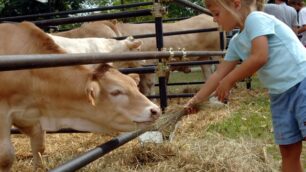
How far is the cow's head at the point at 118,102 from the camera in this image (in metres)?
3.20

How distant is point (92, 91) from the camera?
302 cm

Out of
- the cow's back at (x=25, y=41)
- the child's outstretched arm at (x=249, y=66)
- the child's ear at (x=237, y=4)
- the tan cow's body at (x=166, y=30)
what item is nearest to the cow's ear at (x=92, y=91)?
the cow's back at (x=25, y=41)

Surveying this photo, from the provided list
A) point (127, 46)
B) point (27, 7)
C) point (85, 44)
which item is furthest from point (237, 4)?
point (27, 7)

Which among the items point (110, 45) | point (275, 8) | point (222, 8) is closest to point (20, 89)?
point (222, 8)

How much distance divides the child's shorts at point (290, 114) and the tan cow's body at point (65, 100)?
2.38 feet

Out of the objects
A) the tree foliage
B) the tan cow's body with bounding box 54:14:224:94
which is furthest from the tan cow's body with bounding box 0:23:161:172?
the tree foliage

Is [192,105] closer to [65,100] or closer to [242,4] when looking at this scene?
[242,4]

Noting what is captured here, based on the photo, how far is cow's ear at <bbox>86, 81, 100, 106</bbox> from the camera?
299 cm

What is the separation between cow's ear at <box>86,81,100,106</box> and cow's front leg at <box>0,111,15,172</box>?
1.93 feet

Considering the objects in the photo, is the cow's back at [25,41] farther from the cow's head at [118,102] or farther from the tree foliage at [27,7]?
the tree foliage at [27,7]

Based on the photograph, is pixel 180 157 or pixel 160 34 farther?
Result: pixel 160 34

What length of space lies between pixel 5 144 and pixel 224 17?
1.59 m

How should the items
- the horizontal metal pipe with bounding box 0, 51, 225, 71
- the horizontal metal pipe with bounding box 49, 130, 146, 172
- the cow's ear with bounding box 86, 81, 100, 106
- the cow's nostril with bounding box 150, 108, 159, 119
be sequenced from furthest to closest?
the cow's nostril with bounding box 150, 108, 159, 119 → the cow's ear with bounding box 86, 81, 100, 106 → the horizontal metal pipe with bounding box 49, 130, 146, 172 → the horizontal metal pipe with bounding box 0, 51, 225, 71

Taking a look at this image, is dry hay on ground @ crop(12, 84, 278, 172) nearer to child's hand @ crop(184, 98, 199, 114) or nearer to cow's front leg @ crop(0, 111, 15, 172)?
cow's front leg @ crop(0, 111, 15, 172)
